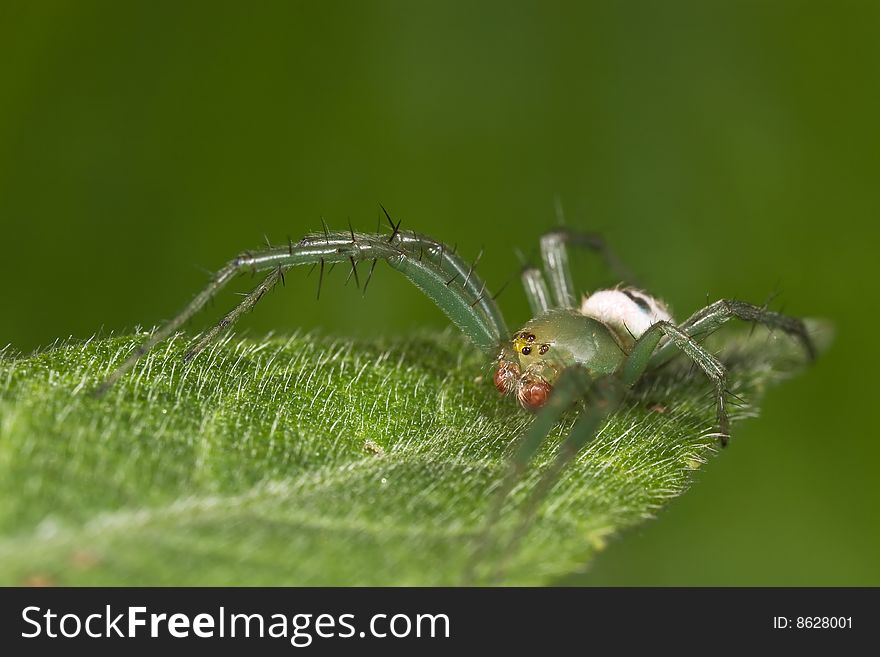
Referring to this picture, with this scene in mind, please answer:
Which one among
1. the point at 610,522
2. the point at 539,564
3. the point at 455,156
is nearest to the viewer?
the point at 539,564

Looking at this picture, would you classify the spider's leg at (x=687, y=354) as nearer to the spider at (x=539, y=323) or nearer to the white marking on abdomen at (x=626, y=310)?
the spider at (x=539, y=323)

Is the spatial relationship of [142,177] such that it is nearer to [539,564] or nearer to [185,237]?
[185,237]

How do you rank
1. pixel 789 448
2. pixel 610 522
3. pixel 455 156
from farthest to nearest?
pixel 455 156 < pixel 789 448 < pixel 610 522

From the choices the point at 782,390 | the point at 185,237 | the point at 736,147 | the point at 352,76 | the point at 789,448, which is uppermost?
the point at 352,76

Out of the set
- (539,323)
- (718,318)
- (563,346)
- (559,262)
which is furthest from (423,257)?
(718,318)

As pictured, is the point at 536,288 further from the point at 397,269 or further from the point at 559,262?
the point at 397,269

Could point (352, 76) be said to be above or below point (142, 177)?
above
